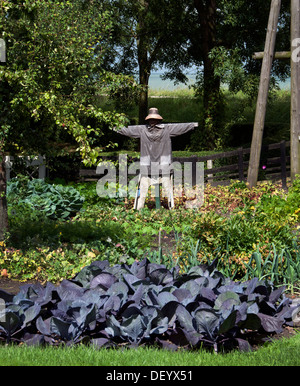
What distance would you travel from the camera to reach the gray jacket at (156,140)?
36.1 feet

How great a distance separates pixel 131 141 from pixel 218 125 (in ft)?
13.4

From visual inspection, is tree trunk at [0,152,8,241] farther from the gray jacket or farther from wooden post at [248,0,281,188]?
wooden post at [248,0,281,188]

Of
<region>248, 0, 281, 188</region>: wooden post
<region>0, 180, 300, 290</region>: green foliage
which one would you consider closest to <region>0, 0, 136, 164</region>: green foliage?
<region>0, 180, 300, 290</region>: green foliage

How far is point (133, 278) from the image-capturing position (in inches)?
185

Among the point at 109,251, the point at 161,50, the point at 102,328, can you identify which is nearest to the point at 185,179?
the point at 109,251

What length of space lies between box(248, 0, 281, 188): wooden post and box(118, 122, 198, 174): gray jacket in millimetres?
2791

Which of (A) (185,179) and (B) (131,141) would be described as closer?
(A) (185,179)

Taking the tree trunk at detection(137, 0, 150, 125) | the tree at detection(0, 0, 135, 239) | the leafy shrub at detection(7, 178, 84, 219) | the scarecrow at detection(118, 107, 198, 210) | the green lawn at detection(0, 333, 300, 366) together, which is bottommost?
the green lawn at detection(0, 333, 300, 366)

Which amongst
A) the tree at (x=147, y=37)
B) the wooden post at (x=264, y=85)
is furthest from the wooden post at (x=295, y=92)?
the tree at (x=147, y=37)

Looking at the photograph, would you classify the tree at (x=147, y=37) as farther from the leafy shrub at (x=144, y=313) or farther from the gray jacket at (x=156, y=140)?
the leafy shrub at (x=144, y=313)

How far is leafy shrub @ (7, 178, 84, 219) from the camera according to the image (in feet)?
31.7

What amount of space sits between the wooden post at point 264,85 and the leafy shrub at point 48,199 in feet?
16.3
